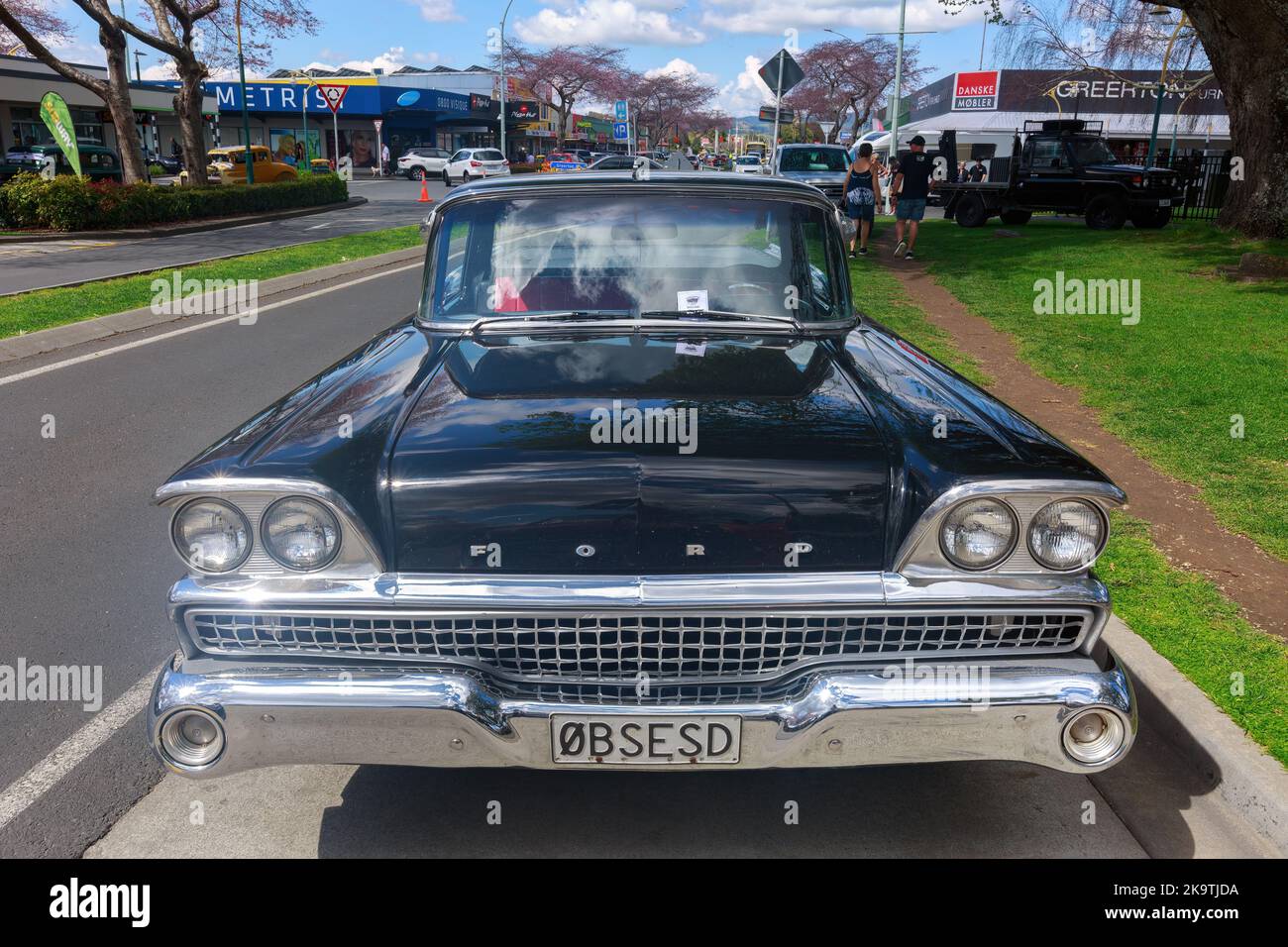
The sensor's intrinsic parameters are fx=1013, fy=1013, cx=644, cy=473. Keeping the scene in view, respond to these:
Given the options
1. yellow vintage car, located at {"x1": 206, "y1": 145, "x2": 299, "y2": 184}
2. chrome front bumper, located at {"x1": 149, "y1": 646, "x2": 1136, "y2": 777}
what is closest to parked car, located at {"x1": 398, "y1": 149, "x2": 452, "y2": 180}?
yellow vintage car, located at {"x1": 206, "y1": 145, "x2": 299, "y2": 184}

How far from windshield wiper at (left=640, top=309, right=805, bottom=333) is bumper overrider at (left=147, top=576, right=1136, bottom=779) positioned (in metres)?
1.50

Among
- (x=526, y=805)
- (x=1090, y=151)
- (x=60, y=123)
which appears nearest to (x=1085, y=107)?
(x=1090, y=151)

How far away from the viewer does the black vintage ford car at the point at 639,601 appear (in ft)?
7.44

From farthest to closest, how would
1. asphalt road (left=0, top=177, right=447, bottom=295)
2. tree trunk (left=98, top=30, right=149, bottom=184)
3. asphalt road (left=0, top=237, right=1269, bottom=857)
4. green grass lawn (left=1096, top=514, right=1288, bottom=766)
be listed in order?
tree trunk (left=98, top=30, right=149, bottom=184) < asphalt road (left=0, top=177, right=447, bottom=295) < green grass lawn (left=1096, top=514, right=1288, bottom=766) < asphalt road (left=0, top=237, right=1269, bottom=857)

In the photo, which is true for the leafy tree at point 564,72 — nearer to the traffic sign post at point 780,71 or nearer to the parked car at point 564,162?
the parked car at point 564,162

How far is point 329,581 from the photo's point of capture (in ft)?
7.61

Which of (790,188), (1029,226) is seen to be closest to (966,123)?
(1029,226)

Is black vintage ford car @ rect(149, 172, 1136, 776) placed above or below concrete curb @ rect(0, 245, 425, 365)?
above

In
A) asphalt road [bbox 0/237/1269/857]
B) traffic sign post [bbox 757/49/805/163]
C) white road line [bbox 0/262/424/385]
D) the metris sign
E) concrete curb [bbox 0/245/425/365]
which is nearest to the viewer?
asphalt road [bbox 0/237/1269/857]

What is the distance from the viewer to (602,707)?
2.26m

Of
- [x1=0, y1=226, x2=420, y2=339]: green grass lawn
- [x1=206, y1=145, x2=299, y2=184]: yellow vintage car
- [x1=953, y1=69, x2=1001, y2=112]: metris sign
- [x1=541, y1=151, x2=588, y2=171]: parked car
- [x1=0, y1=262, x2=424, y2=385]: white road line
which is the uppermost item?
[x1=953, y1=69, x2=1001, y2=112]: metris sign

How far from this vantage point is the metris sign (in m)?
54.8

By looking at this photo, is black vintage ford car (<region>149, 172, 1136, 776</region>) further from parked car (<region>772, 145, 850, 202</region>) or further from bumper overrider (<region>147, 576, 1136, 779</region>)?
parked car (<region>772, 145, 850, 202</region>)
